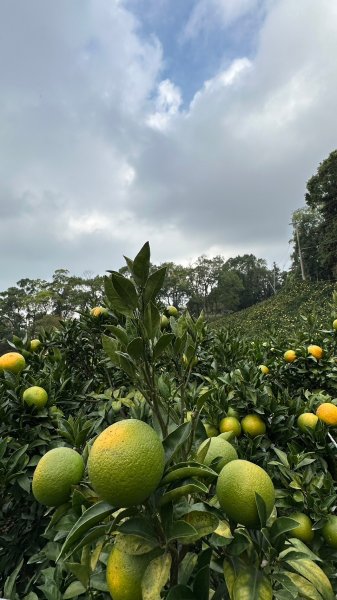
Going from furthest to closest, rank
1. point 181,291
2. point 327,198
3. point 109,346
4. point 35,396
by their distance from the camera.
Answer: point 181,291
point 327,198
point 35,396
point 109,346

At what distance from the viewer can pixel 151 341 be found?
75 cm

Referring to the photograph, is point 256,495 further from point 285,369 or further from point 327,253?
point 327,253

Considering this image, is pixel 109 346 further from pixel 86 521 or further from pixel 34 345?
pixel 34 345

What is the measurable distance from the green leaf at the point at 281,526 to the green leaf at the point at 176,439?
28cm

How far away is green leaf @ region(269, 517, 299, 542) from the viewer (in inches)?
28.8

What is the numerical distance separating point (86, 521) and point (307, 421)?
4.82ft

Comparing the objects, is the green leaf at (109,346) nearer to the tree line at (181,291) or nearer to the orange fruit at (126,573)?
the orange fruit at (126,573)

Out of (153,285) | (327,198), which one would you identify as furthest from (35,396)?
(327,198)

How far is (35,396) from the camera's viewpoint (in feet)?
5.98

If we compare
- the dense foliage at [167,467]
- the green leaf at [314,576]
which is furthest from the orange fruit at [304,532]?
the green leaf at [314,576]

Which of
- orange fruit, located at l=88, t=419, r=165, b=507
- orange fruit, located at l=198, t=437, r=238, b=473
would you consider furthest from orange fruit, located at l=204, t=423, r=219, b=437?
orange fruit, located at l=88, t=419, r=165, b=507

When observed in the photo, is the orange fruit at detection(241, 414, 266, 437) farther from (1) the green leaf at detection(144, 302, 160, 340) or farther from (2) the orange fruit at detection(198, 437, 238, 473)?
(1) the green leaf at detection(144, 302, 160, 340)

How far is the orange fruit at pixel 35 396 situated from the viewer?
181 cm

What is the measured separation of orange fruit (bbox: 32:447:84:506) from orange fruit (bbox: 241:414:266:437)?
3.58 feet
